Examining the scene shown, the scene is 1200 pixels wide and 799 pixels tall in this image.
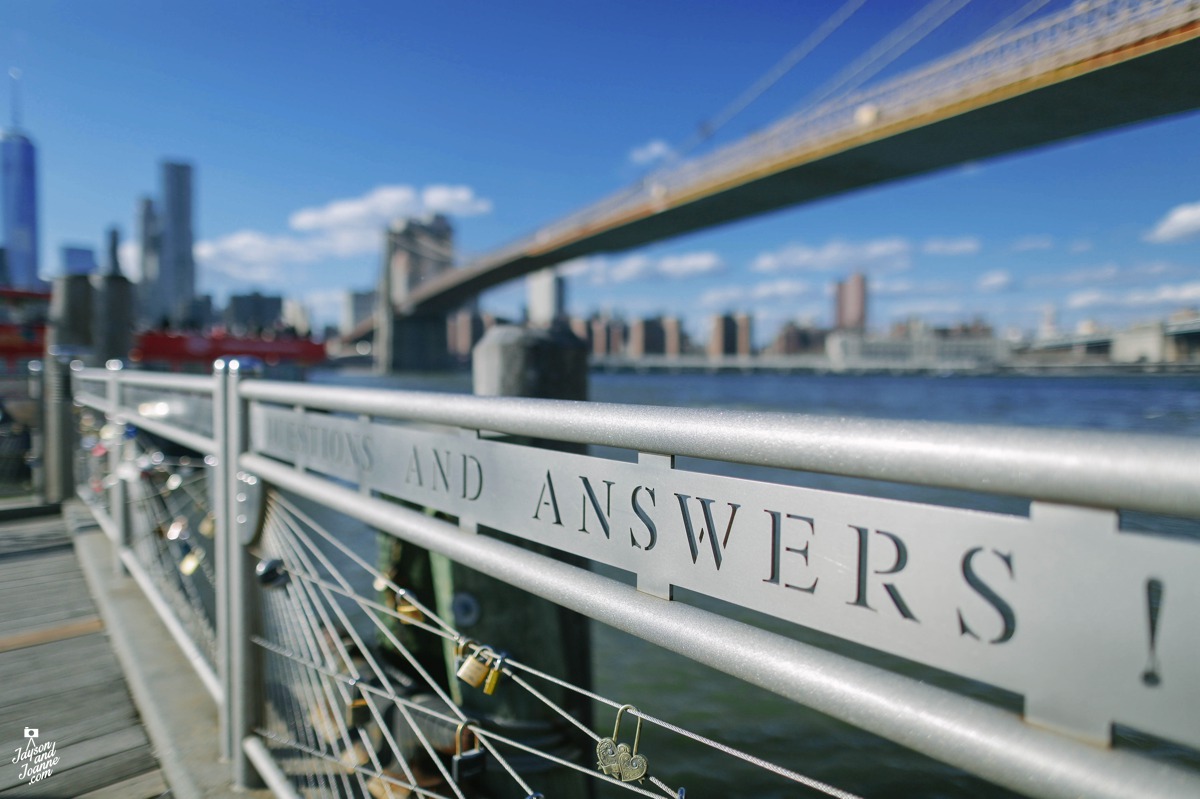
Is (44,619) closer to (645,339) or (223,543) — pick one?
(223,543)

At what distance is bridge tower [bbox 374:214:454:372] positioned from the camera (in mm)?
41000

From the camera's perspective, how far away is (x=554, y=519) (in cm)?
88

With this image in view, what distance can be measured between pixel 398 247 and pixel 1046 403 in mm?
37596

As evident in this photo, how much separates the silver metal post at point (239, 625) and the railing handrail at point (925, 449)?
108 centimetres

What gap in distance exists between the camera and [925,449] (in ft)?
1.82

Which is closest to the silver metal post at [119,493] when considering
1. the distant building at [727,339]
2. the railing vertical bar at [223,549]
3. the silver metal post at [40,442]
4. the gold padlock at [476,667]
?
the railing vertical bar at [223,549]

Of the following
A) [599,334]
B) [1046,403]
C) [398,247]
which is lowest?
[1046,403]

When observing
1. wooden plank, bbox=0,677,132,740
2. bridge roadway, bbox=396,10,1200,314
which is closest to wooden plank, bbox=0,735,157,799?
wooden plank, bbox=0,677,132,740

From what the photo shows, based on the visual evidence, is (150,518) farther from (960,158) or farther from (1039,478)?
(960,158)

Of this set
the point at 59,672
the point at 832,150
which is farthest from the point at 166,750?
the point at 832,150

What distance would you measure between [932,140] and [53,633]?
69.2 ft

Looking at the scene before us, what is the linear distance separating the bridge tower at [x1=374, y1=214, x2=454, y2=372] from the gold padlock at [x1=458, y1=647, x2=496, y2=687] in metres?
40.6

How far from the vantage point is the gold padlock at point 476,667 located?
1054 millimetres

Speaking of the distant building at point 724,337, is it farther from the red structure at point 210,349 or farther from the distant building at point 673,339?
the red structure at point 210,349
